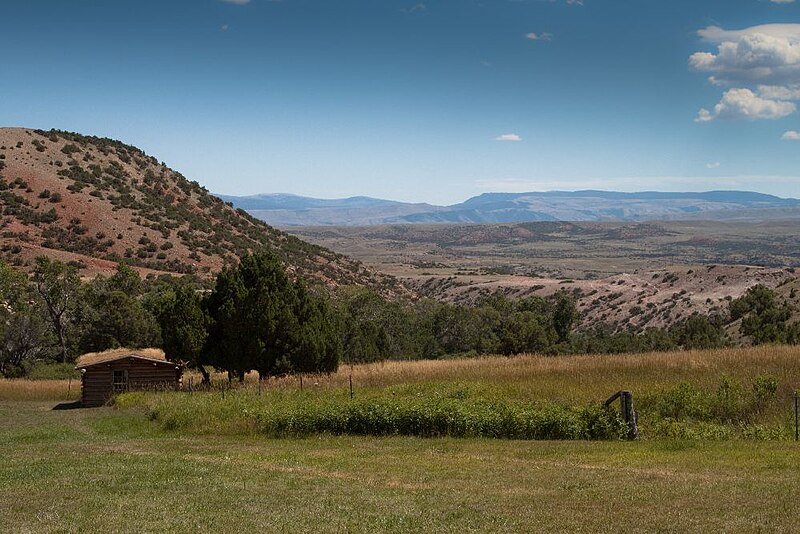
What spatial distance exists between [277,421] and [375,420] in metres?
3.03

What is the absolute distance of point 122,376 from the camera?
127ft

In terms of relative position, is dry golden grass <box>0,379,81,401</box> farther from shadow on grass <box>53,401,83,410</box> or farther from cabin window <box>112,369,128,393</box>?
cabin window <box>112,369,128,393</box>

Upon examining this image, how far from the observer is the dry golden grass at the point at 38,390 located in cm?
4156

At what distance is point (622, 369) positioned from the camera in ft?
89.0

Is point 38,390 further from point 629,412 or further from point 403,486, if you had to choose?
point 403,486

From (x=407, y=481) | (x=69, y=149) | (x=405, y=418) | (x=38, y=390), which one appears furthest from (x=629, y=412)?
(x=69, y=149)

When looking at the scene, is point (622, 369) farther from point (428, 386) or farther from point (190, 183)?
point (190, 183)

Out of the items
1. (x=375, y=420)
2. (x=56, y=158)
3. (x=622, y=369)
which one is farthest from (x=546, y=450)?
(x=56, y=158)

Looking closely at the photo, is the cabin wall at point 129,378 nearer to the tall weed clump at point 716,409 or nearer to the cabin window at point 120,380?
the cabin window at point 120,380

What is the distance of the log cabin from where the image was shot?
3831 cm

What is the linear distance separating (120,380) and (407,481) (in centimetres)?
2819

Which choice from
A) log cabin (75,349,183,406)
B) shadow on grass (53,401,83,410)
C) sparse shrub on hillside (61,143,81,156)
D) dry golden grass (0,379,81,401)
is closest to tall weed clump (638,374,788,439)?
log cabin (75,349,183,406)

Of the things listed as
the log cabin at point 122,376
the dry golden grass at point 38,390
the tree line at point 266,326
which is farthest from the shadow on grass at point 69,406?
the tree line at point 266,326

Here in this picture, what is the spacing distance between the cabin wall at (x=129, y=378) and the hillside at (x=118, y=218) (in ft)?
108
